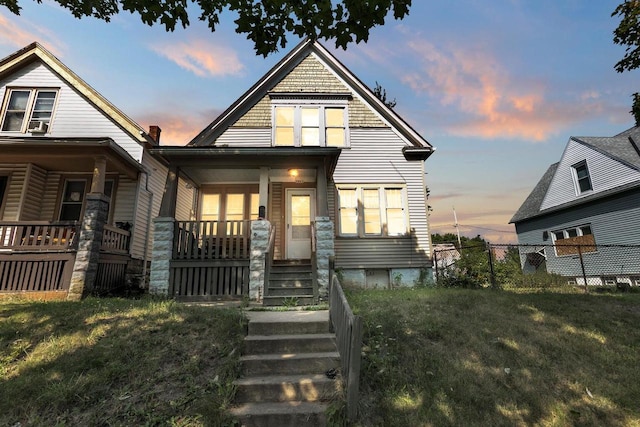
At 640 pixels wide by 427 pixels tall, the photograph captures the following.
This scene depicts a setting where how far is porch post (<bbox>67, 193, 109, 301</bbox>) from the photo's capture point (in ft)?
25.0

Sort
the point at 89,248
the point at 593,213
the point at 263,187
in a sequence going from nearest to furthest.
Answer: the point at 89,248, the point at 263,187, the point at 593,213

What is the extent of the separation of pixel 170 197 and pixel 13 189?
23.0 ft

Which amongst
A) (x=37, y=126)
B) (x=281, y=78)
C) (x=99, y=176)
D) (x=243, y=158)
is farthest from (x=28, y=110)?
(x=281, y=78)

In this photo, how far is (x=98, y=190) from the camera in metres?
8.41

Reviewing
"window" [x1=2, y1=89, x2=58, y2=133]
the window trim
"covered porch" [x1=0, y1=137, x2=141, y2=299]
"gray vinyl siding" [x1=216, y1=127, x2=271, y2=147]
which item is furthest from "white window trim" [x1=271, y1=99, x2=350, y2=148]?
the window trim

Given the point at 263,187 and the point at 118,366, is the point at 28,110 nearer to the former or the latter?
the point at 263,187

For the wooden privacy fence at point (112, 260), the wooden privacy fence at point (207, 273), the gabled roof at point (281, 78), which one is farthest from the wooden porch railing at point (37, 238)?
the gabled roof at point (281, 78)

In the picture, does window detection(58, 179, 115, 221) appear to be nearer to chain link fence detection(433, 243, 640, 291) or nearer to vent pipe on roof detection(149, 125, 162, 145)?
vent pipe on roof detection(149, 125, 162, 145)

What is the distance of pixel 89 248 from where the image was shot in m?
7.90

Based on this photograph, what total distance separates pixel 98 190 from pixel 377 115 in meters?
9.67

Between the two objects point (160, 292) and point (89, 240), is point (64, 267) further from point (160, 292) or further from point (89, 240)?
point (160, 292)

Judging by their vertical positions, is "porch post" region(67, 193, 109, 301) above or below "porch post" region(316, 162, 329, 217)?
below

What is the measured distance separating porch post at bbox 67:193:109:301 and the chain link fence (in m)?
10.3

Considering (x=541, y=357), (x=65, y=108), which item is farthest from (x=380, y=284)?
(x=65, y=108)
